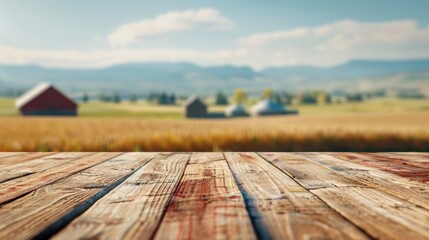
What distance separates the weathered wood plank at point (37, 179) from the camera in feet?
4.05

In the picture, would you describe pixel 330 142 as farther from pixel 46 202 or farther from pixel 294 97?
pixel 294 97

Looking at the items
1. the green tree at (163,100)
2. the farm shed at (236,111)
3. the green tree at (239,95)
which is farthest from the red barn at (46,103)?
the green tree at (239,95)

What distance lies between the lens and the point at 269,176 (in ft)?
4.88

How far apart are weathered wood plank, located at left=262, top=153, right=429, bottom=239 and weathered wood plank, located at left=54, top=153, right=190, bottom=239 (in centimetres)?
49

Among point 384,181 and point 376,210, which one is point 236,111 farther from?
point 376,210

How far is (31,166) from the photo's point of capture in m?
1.84

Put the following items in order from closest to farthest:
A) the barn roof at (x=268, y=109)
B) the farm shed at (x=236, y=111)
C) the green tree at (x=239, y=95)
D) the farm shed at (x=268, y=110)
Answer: the farm shed at (x=236, y=111), the farm shed at (x=268, y=110), the barn roof at (x=268, y=109), the green tree at (x=239, y=95)

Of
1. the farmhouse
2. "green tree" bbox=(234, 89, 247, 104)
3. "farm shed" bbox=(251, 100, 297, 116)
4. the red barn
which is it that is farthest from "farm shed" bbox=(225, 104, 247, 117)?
"green tree" bbox=(234, 89, 247, 104)

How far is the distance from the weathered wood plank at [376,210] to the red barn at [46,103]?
235 feet

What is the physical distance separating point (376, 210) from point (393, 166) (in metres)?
0.94

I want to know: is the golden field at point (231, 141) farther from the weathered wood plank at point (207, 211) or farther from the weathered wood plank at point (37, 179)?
the weathered wood plank at point (207, 211)

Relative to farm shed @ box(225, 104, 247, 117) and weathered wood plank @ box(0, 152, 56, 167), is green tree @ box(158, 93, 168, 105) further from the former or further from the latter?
weathered wood plank @ box(0, 152, 56, 167)

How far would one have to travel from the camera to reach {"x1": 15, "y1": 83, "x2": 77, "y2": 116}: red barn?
6644cm

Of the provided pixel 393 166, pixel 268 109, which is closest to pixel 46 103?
pixel 268 109
